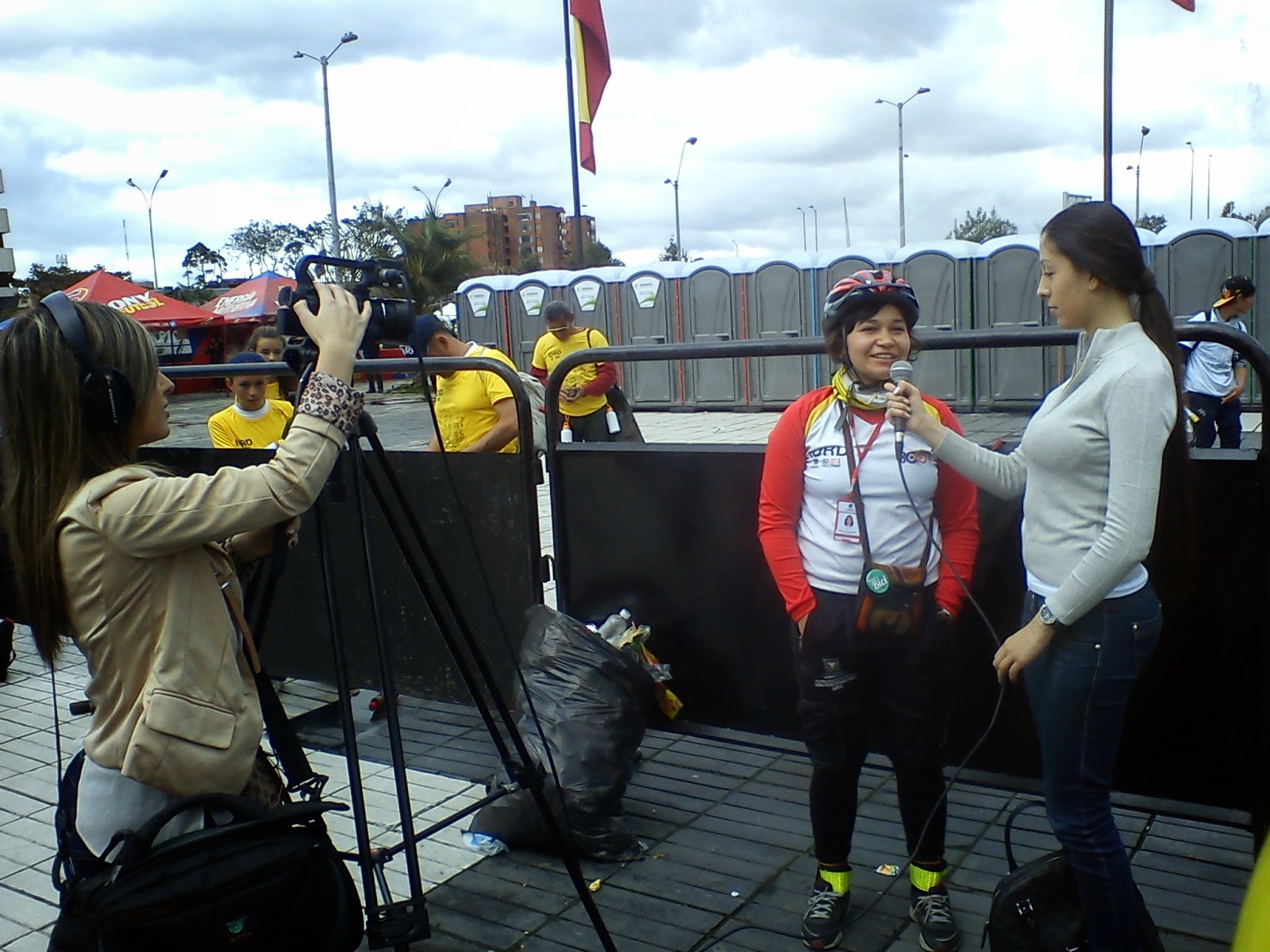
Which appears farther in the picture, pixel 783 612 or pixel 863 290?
pixel 783 612

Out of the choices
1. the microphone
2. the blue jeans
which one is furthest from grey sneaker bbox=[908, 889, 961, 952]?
the microphone

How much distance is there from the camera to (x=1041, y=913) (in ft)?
9.02

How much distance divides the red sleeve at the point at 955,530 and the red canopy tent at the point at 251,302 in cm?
2531

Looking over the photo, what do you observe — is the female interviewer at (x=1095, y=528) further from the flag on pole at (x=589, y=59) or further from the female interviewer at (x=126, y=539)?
the flag on pole at (x=589, y=59)

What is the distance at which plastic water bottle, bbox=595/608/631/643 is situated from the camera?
4234mm

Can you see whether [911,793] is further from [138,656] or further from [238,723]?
[138,656]

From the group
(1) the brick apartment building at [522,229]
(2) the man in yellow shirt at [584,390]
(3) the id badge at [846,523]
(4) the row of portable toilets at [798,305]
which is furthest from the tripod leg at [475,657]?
(1) the brick apartment building at [522,229]

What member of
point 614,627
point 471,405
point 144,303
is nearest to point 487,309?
point 144,303

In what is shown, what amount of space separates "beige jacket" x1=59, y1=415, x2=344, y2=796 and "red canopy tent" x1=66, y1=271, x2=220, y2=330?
2480cm

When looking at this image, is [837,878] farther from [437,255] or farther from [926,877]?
[437,255]

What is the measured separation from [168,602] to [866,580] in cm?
175

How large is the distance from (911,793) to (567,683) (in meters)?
1.25

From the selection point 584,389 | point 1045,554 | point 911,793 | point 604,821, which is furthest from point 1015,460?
point 584,389

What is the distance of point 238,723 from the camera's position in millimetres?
2211
